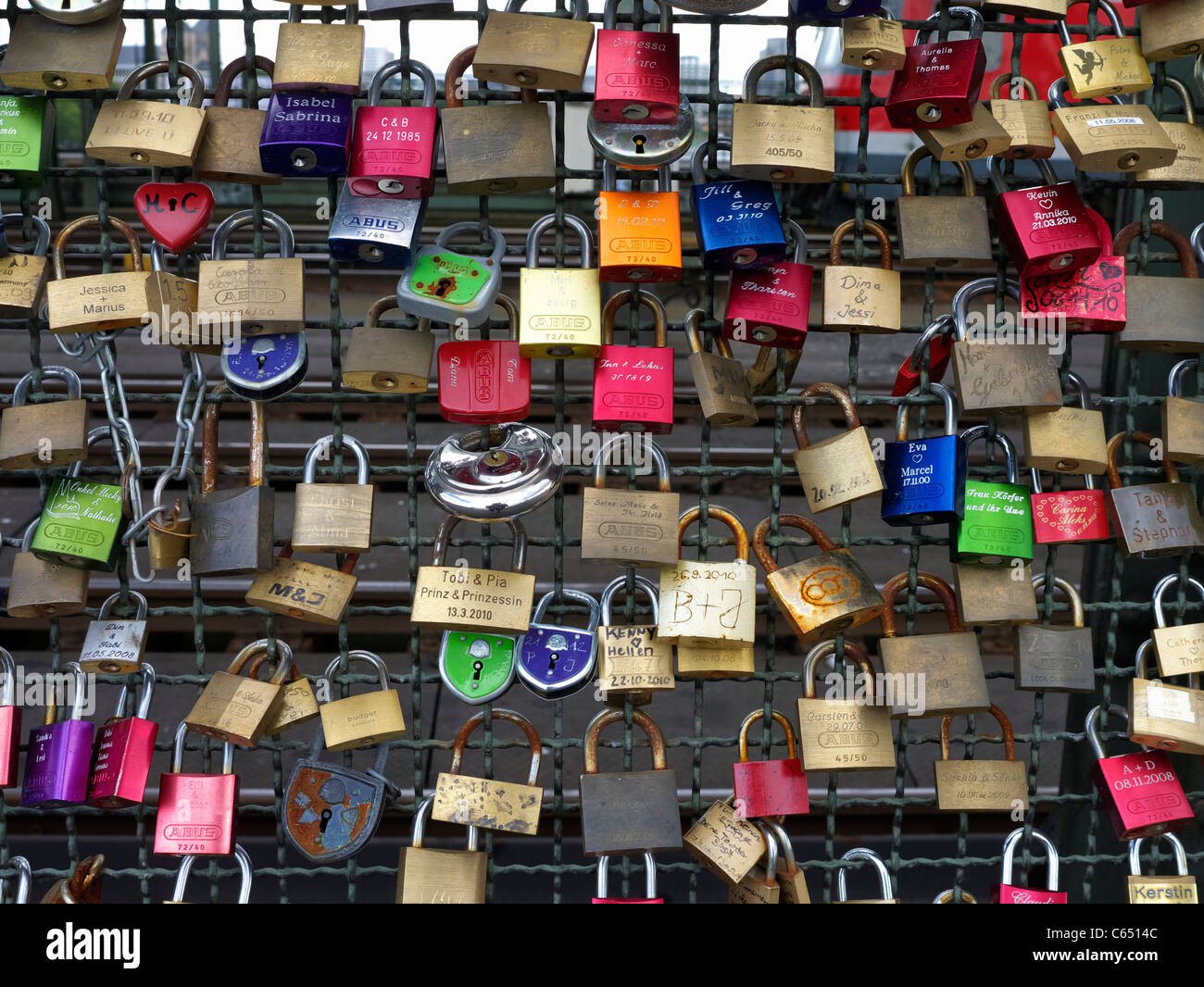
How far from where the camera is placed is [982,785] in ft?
4.79

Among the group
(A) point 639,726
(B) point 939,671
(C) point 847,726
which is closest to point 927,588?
(B) point 939,671

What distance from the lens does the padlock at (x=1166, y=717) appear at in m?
1.40

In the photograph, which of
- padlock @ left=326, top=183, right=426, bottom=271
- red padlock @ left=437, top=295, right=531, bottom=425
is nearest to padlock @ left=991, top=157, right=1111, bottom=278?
red padlock @ left=437, top=295, right=531, bottom=425

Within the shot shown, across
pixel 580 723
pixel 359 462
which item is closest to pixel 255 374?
pixel 359 462

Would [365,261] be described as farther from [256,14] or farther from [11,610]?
[11,610]

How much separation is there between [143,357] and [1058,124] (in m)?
5.16

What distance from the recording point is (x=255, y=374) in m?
1.33

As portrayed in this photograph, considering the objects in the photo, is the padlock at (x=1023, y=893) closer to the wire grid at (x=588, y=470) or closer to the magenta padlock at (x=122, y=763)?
the wire grid at (x=588, y=470)

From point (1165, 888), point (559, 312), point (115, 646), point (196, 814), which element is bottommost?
point (1165, 888)

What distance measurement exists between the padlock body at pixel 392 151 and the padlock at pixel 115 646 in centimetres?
61

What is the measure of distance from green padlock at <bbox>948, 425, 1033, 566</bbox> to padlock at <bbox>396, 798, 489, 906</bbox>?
2.46ft

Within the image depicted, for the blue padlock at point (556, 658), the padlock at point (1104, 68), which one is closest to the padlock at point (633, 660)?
the blue padlock at point (556, 658)

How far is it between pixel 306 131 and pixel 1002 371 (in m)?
0.91

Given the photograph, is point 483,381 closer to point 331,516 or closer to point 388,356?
point 388,356
